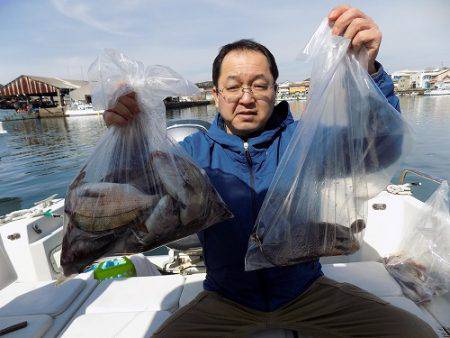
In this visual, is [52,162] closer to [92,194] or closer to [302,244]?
[92,194]

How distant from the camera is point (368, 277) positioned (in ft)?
7.38

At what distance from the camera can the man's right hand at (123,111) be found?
1452 millimetres

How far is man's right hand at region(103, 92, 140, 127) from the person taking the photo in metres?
1.45

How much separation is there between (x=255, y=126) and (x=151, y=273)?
214 cm

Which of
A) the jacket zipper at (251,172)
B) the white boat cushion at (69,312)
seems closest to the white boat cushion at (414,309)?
the jacket zipper at (251,172)

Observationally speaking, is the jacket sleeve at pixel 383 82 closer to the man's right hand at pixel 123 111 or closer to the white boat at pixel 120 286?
the man's right hand at pixel 123 111

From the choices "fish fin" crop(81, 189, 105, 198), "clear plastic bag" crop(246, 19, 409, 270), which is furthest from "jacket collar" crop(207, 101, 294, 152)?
"fish fin" crop(81, 189, 105, 198)

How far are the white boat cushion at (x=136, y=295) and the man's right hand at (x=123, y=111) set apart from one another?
1252 millimetres

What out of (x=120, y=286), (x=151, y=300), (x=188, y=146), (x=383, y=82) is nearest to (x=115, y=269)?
(x=120, y=286)

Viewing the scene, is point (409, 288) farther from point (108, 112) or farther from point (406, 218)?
point (108, 112)

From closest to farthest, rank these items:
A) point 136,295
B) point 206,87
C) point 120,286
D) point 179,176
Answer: point 179,176 < point 136,295 < point 120,286 < point 206,87

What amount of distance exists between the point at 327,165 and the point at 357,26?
598 mm

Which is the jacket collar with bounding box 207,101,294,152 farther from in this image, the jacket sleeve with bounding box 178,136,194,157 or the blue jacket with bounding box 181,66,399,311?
the jacket sleeve with bounding box 178,136,194,157

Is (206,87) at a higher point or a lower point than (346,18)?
lower
